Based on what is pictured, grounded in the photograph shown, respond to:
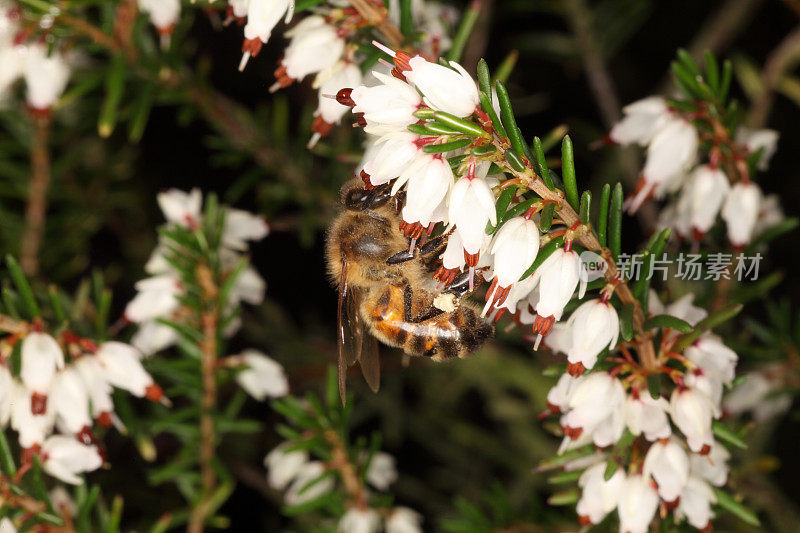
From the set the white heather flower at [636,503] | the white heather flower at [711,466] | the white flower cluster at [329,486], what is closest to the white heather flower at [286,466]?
the white flower cluster at [329,486]

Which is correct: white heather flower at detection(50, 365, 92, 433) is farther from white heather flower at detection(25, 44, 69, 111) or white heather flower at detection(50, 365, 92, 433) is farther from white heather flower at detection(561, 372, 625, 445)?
white heather flower at detection(561, 372, 625, 445)

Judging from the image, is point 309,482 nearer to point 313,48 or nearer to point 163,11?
point 313,48

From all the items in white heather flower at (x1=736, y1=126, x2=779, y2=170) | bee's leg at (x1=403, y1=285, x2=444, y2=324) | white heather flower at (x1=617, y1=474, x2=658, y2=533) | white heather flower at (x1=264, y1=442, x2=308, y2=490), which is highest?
white heather flower at (x1=736, y1=126, x2=779, y2=170)

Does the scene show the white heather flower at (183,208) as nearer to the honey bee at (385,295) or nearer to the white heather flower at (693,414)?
the honey bee at (385,295)

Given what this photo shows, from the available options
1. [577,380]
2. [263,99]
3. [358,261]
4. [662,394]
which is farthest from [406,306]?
[263,99]

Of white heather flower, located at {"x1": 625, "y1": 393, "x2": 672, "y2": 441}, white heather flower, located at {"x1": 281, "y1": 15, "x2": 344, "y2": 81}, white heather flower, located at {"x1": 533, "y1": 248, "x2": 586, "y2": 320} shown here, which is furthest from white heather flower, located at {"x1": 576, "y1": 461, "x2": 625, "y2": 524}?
white heather flower, located at {"x1": 281, "y1": 15, "x2": 344, "y2": 81}

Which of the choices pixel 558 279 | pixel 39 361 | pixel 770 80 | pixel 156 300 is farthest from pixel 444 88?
pixel 770 80
